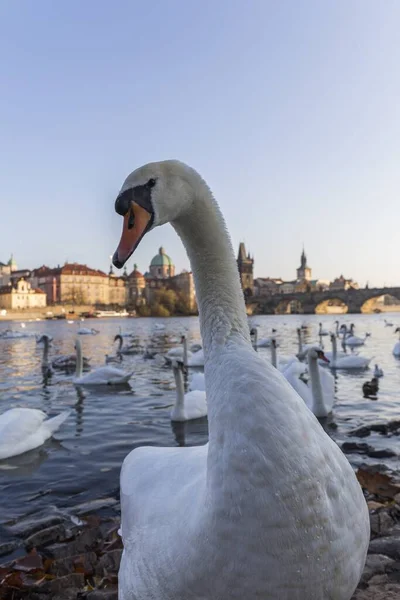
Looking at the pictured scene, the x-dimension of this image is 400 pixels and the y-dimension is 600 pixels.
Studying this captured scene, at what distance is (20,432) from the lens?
602 cm

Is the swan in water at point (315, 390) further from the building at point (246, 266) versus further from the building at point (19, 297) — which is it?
the building at point (246, 266)

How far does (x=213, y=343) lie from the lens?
182cm

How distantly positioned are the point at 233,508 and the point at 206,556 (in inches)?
7.0

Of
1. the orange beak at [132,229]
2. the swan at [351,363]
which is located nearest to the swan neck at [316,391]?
the orange beak at [132,229]

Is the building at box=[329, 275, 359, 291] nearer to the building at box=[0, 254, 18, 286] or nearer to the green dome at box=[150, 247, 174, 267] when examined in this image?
the green dome at box=[150, 247, 174, 267]

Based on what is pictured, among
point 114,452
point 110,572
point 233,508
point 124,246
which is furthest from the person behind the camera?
point 114,452

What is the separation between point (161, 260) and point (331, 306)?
6058 cm

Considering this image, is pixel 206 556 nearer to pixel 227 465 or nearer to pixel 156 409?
pixel 227 465

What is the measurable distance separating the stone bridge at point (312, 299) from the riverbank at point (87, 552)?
3517 inches

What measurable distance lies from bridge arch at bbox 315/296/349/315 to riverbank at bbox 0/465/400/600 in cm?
9803

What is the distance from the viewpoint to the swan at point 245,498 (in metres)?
1.44

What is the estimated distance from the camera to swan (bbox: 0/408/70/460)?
5855 mm

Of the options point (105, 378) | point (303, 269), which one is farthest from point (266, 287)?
point (105, 378)

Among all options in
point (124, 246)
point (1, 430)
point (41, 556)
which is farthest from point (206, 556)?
point (1, 430)
